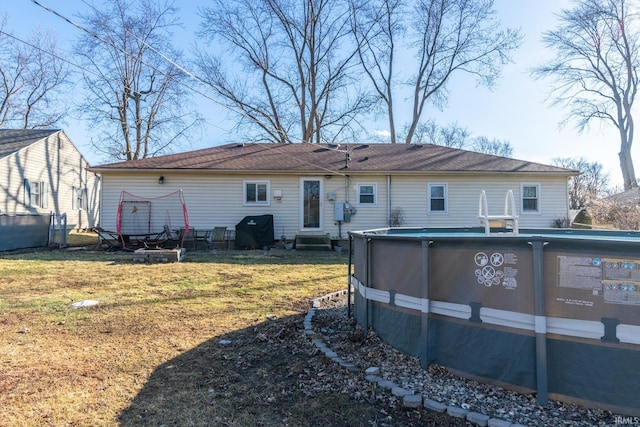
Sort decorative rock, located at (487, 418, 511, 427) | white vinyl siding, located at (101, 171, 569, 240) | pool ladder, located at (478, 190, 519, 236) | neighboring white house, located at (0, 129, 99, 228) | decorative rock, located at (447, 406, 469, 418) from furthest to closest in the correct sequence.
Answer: neighboring white house, located at (0, 129, 99, 228), white vinyl siding, located at (101, 171, 569, 240), pool ladder, located at (478, 190, 519, 236), decorative rock, located at (447, 406, 469, 418), decorative rock, located at (487, 418, 511, 427)

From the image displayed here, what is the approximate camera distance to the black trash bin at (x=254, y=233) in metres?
13.1

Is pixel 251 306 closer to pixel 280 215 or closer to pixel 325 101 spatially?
pixel 280 215

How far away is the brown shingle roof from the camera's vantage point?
13734 mm

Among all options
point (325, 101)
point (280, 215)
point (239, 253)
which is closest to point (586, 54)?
point (325, 101)

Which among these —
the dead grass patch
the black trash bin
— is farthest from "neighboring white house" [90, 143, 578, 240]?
the dead grass patch

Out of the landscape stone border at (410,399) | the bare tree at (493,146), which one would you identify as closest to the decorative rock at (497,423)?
the landscape stone border at (410,399)

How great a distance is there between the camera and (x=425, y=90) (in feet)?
86.2

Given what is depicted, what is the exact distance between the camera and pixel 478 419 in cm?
239

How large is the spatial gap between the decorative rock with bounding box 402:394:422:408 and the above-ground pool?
50cm

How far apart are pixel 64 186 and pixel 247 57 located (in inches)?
594

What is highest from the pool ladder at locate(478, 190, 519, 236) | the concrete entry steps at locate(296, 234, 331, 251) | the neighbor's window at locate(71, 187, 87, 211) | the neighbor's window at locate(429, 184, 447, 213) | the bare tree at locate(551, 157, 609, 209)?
the bare tree at locate(551, 157, 609, 209)

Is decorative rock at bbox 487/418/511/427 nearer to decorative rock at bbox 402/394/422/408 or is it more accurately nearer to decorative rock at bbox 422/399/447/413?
decorative rock at bbox 422/399/447/413

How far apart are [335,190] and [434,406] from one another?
1173cm

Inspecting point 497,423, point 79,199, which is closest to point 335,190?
point 497,423
